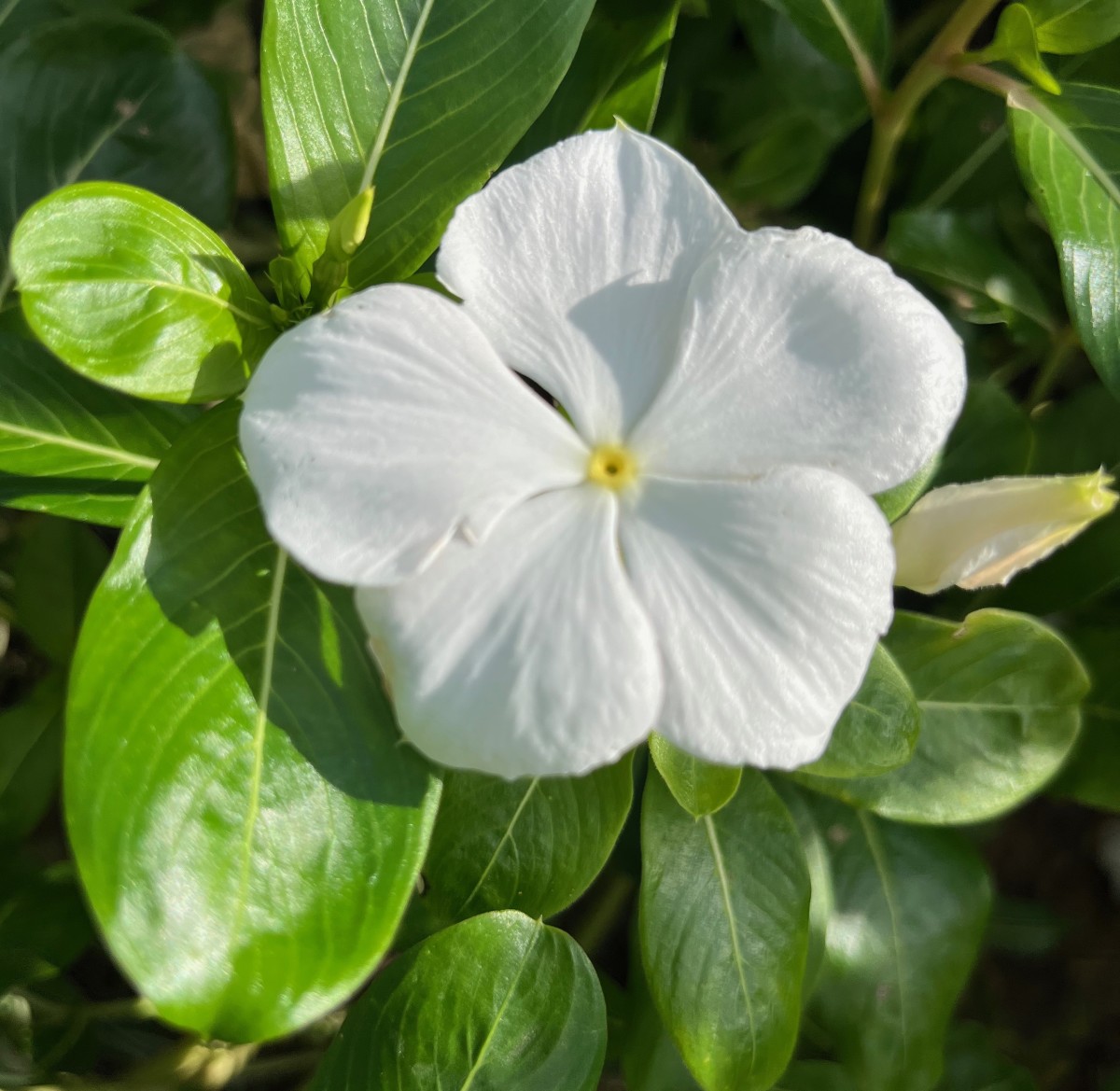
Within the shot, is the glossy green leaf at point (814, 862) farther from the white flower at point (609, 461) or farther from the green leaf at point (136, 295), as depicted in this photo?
the green leaf at point (136, 295)

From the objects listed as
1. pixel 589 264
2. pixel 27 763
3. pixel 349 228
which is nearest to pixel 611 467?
pixel 589 264

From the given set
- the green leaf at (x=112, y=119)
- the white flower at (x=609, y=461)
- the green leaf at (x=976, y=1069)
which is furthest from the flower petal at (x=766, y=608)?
the green leaf at (x=976, y=1069)

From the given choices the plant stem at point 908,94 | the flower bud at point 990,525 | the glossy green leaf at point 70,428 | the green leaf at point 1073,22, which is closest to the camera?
the flower bud at point 990,525

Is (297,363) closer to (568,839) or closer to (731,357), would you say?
(731,357)

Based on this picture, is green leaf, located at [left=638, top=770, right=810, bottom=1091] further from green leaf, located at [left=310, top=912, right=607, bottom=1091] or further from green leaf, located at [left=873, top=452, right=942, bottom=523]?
green leaf, located at [left=873, top=452, right=942, bottom=523]

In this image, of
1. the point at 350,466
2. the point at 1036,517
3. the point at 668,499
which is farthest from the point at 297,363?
the point at 1036,517
